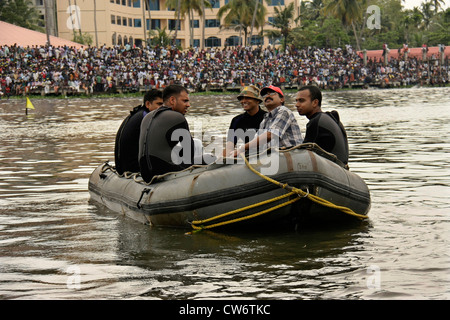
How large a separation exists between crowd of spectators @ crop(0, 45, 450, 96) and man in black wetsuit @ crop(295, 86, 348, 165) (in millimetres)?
37509

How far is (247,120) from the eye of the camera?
9188 mm

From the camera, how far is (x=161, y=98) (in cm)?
955

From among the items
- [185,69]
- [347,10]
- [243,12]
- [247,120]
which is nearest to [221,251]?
[247,120]

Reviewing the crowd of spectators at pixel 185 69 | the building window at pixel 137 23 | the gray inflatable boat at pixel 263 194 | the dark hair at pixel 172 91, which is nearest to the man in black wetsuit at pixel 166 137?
the dark hair at pixel 172 91

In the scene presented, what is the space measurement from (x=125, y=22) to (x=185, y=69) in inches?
1333

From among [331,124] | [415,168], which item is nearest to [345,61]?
[415,168]

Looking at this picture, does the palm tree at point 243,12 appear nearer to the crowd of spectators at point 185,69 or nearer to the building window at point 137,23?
the crowd of spectators at point 185,69

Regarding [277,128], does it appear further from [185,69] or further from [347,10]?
[347,10]

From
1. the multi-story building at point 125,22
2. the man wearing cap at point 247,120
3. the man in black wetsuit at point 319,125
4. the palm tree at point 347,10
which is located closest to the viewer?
the man in black wetsuit at point 319,125

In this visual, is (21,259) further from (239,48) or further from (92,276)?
(239,48)

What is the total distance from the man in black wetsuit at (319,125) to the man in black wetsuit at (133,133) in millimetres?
2025

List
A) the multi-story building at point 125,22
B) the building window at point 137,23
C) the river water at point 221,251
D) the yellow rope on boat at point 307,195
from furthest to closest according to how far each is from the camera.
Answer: the building window at point 137,23, the multi-story building at point 125,22, the yellow rope on boat at point 307,195, the river water at point 221,251

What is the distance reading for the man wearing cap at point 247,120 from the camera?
29.5 ft

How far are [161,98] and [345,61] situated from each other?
2098 inches
